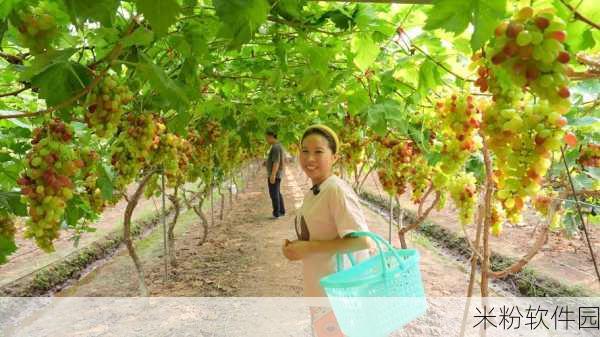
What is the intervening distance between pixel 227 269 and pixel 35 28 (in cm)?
532

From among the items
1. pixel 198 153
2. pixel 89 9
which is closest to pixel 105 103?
pixel 89 9

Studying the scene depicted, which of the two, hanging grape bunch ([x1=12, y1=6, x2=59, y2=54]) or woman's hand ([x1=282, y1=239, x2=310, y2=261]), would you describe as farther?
woman's hand ([x1=282, y1=239, x2=310, y2=261])

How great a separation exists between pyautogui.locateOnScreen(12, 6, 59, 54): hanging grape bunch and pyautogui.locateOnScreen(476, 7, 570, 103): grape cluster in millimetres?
1270

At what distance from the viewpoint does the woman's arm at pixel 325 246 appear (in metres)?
2.17

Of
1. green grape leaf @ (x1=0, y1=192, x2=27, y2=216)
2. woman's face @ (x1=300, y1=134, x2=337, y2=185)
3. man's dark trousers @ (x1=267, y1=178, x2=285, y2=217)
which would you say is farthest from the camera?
man's dark trousers @ (x1=267, y1=178, x2=285, y2=217)

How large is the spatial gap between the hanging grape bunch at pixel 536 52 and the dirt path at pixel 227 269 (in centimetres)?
469

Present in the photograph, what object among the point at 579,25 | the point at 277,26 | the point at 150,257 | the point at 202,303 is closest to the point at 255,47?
the point at 277,26

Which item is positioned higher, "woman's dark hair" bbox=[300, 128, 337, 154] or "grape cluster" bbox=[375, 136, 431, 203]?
"woman's dark hair" bbox=[300, 128, 337, 154]

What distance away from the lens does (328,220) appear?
91.0 inches

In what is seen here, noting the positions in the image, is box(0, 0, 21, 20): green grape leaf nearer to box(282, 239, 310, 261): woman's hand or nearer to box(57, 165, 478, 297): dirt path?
box(282, 239, 310, 261): woman's hand

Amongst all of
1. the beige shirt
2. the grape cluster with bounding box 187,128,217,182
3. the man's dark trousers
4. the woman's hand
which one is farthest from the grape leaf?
the man's dark trousers

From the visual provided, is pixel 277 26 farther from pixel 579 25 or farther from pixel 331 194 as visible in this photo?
pixel 579 25

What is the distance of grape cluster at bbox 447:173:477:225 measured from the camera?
9.32 feet

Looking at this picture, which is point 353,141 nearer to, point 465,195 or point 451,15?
point 465,195
